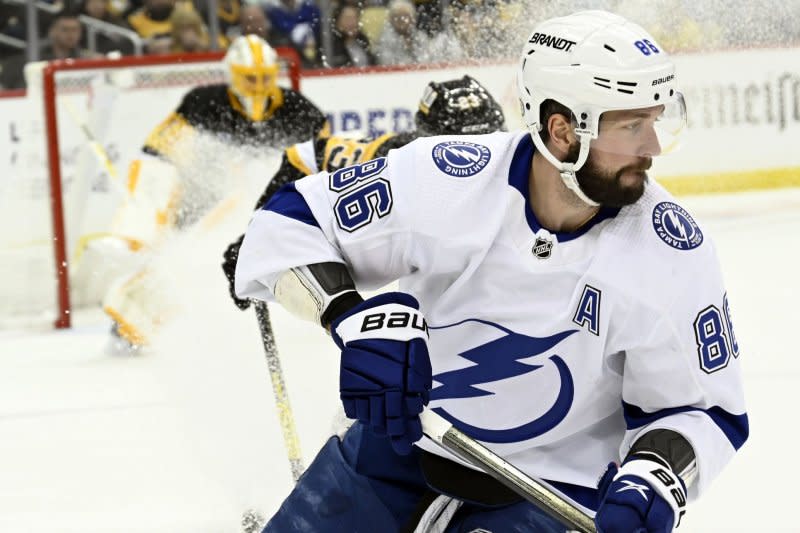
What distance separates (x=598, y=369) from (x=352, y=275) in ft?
1.42

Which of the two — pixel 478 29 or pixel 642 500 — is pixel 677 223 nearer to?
pixel 642 500

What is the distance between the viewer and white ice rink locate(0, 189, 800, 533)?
362 cm

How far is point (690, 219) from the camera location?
214cm

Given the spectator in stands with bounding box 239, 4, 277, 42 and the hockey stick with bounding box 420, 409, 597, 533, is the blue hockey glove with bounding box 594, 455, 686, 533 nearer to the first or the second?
the hockey stick with bounding box 420, 409, 597, 533

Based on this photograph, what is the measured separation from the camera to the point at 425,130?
3.68 m

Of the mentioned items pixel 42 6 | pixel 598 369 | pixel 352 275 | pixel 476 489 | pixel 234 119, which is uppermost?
pixel 42 6

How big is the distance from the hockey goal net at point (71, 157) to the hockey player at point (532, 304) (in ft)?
13.6

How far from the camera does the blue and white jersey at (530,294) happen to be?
6.89 ft

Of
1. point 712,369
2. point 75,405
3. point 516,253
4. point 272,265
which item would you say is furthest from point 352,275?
point 75,405

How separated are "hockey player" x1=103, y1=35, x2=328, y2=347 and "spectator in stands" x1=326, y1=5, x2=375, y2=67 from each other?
0.54 meters

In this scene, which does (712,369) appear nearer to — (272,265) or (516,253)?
(516,253)

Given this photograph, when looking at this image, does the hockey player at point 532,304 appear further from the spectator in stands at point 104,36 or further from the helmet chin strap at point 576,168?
the spectator in stands at point 104,36

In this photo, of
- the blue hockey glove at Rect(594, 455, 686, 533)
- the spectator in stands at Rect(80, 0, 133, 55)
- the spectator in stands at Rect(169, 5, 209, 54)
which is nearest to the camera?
the blue hockey glove at Rect(594, 455, 686, 533)

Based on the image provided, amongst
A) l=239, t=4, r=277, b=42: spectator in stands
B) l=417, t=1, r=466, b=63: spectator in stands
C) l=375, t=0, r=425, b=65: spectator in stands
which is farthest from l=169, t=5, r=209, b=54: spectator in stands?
l=417, t=1, r=466, b=63: spectator in stands
